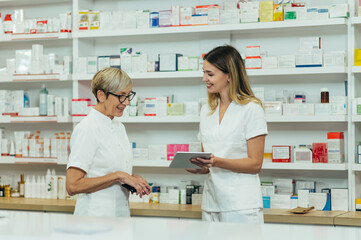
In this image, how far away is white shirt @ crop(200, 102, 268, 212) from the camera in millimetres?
3029

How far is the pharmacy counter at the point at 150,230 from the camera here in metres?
1.89

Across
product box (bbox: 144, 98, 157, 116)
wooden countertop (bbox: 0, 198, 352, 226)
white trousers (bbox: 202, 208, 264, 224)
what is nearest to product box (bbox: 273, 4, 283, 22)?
product box (bbox: 144, 98, 157, 116)

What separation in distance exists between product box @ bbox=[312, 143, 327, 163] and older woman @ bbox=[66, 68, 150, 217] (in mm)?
1884

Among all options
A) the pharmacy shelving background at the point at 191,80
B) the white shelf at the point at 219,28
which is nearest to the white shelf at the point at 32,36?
the pharmacy shelving background at the point at 191,80

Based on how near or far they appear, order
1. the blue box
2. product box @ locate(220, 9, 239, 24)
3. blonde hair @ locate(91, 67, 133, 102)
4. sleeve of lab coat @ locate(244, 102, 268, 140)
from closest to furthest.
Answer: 1. blonde hair @ locate(91, 67, 133, 102)
2. sleeve of lab coat @ locate(244, 102, 268, 140)
3. the blue box
4. product box @ locate(220, 9, 239, 24)

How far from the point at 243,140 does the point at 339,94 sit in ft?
5.59

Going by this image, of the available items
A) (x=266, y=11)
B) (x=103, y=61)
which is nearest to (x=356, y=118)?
(x=266, y=11)

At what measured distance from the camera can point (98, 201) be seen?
9.12 feet

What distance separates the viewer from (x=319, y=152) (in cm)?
417

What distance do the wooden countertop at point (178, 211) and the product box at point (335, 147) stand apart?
1.42ft

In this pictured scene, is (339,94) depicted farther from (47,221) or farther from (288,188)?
(47,221)

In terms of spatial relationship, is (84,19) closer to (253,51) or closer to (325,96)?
(253,51)

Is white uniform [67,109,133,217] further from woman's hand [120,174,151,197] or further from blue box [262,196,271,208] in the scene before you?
blue box [262,196,271,208]

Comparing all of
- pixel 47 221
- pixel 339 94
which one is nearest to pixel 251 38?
pixel 339 94
